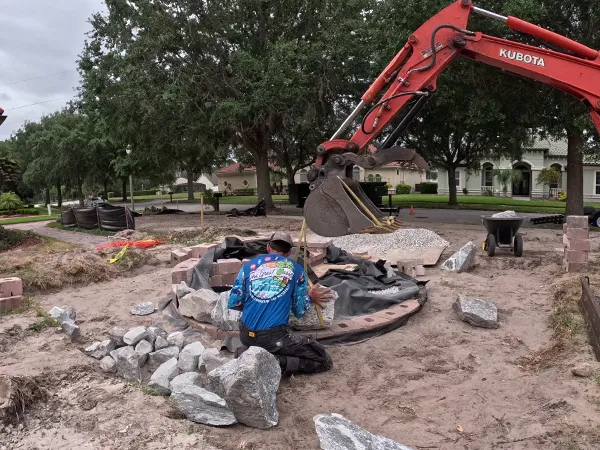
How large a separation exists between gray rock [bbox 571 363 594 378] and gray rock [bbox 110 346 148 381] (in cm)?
364

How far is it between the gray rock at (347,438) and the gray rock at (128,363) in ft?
6.38

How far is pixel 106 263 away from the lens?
8922 mm

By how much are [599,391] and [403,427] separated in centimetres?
149

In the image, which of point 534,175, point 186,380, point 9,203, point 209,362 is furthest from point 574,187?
point 9,203

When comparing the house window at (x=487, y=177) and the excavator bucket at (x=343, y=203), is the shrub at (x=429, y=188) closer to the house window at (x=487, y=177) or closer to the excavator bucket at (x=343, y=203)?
the house window at (x=487, y=177)

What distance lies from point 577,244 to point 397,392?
4.85 metres

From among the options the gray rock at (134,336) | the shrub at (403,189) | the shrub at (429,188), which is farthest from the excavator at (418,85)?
the shrub at (403,189)

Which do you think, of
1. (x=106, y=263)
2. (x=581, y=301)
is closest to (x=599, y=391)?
(x=581, y=301)

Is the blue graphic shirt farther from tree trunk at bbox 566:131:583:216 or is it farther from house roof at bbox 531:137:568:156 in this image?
house roof at bbox 531:137:568:156

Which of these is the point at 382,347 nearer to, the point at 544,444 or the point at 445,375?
the point at 445,375

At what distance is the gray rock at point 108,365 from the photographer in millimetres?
4441

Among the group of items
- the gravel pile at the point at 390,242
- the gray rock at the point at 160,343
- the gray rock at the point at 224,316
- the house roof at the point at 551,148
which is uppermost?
the house roof at the point at 551,148

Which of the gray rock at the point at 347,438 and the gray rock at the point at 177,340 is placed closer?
the gray rock at the point at 347,438

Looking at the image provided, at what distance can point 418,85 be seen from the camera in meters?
7.08
